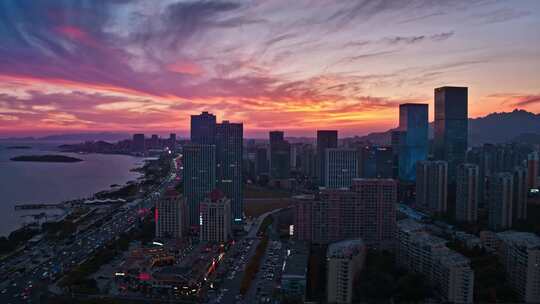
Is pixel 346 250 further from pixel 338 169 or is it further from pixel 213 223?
pixel 338 169

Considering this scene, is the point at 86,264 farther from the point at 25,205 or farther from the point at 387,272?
the point at 25,205

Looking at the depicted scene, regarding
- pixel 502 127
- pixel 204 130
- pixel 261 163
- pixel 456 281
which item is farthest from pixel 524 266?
pixel 502 127

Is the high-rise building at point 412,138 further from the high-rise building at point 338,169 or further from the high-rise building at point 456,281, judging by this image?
the high-rise building at point 456,281

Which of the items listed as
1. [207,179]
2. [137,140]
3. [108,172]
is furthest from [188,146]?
[137,140]

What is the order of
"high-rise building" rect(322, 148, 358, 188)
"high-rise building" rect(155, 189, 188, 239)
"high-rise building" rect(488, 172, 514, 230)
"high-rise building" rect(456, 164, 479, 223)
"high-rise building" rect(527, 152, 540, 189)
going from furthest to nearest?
"high-rise building" rect(527, 152, 540, 189), "high-rise building" rect(322, 148, 358, 188), "high-rise building" rect(456, 164, 479, 223), "high-rise building" rect(488, 172, 514, 230), "high-rise building" rect(155, 189, 188, 239)

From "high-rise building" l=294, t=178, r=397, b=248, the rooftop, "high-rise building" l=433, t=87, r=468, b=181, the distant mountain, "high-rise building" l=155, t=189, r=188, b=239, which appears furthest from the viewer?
the distant mountain

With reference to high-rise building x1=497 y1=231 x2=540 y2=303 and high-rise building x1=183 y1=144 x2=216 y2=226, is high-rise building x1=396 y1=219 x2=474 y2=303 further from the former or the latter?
high-rise building x1=183 y1=144 x2=216 y2=226

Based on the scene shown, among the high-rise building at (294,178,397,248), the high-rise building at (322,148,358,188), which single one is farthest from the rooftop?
the high-rise building at (322,148,358,188)

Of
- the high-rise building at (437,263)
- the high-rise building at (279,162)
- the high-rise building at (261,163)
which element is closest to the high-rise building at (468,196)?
the high-rise building at (437,263)

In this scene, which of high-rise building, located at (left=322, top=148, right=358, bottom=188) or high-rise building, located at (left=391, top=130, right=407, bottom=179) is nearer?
high-rise building, located at (left=322, top=148, right=358, bottom=188)
